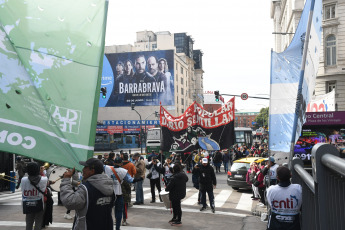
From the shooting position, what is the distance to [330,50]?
34.2 meters

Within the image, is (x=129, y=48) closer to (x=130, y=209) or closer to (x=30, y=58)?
(x=130, y=209)

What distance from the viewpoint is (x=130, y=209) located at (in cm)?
1176

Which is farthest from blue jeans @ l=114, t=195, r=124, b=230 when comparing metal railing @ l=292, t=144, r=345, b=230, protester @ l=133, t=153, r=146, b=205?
metal railing @ l=292, t=144, r=345, b=230

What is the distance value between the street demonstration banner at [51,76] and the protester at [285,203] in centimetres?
265

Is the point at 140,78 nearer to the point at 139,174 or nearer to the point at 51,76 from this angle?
the point at 139,174

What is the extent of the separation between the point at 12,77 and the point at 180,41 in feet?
330

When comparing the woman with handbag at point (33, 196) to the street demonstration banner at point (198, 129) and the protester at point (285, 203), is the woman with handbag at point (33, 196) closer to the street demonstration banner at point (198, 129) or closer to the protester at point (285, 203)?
the protester at point (285, 203)

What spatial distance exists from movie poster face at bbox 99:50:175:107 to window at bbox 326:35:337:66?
28175 mm

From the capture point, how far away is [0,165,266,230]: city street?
9562mm

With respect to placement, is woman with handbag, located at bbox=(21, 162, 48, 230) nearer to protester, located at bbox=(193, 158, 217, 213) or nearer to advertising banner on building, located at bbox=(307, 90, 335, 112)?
protester, located at bbox=(193, 158, 217, 213)

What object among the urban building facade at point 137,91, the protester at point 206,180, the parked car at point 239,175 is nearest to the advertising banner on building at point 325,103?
the parked car at point 239,175

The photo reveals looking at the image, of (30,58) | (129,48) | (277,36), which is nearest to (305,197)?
(30,58)

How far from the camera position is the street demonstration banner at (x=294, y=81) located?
5301mm

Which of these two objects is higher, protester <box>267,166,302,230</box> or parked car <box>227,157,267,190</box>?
protester <box>267,166,302,230</box>
